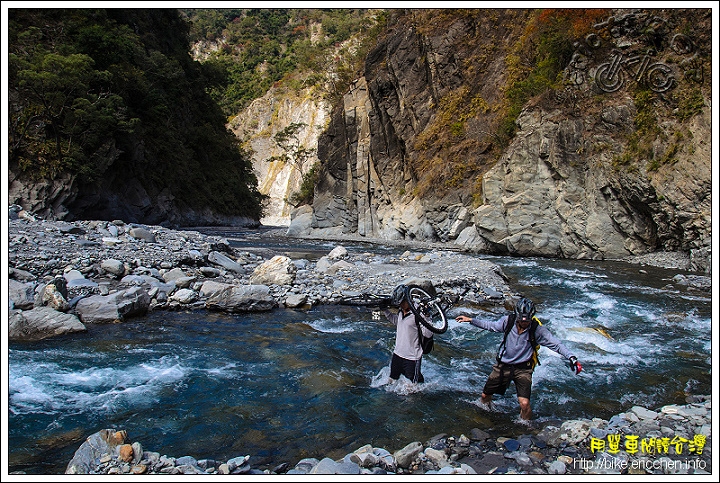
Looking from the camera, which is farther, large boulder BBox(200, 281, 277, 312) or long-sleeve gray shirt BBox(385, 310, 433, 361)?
large boulder BBox(200, 281, 277, 312)

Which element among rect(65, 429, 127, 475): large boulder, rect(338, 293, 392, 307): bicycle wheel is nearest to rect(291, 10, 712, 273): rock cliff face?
rect(338, 293, 392, 307): bicycle wheel

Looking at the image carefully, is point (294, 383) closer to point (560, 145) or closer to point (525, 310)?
point (525, 310)

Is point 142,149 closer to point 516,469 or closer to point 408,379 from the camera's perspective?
point 408,379

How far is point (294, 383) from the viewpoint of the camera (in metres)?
5.84

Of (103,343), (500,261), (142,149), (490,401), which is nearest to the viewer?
(490,401)

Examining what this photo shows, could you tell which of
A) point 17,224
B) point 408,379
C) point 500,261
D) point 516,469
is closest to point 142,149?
point 17,224

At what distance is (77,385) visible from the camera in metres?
5.37

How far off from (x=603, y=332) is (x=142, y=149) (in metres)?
34.4

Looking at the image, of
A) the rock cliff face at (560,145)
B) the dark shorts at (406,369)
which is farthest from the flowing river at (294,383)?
the rock cliff face at (560,145)

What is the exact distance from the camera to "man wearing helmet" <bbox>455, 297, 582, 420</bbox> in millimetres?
4867

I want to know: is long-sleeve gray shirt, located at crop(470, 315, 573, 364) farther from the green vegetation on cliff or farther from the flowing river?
the green vegetation on cliff

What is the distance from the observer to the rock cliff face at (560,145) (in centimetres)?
1691

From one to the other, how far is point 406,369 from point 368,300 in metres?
4.85

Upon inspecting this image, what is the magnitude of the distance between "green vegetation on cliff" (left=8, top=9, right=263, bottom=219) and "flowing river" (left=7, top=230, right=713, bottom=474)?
73.9ft
